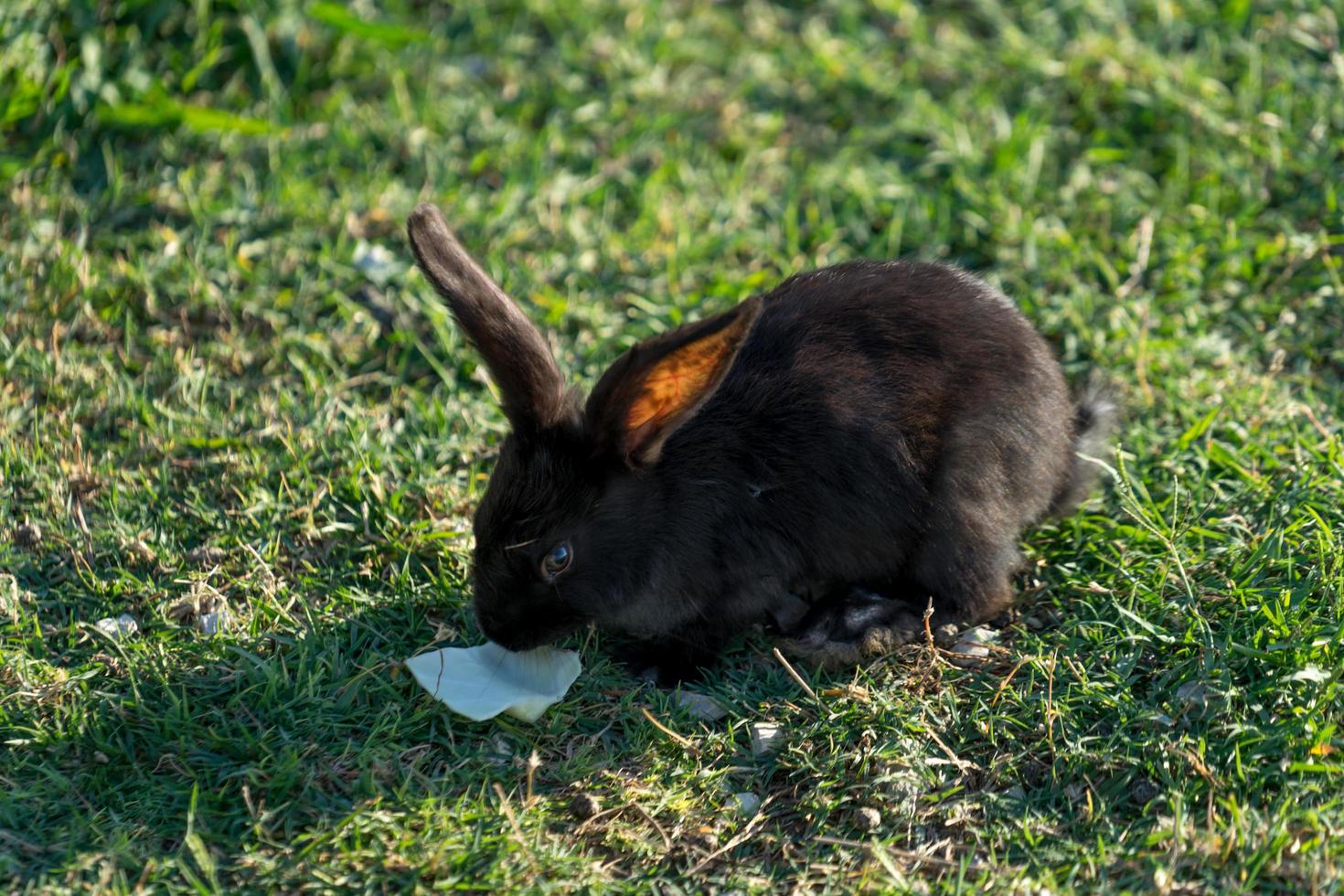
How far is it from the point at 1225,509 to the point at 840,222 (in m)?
2.23

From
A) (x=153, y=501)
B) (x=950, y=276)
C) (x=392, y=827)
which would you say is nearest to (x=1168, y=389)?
(x=950, y=276)

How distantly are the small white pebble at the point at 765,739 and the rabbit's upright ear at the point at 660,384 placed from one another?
90 centimetres

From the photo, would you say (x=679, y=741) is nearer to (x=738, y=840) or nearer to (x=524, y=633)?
(x=738, y=840)

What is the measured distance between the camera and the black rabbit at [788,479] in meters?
4.27

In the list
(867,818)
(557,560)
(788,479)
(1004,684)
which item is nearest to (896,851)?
(867,818)

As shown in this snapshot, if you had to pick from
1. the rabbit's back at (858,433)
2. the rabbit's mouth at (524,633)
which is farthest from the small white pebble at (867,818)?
the rabbit's mouth at (524,633)

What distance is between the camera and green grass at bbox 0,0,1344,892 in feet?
12.8

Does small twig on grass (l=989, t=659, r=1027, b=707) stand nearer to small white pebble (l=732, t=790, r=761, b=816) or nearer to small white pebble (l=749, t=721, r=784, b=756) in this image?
small white pebble (l=749, t=721, r=784, b=756)

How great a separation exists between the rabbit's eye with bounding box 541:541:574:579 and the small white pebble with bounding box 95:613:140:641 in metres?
1.40

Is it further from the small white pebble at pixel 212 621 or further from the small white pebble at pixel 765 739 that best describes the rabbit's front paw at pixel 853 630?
the small white pebble at pixel 212 621

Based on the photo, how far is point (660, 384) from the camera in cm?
403

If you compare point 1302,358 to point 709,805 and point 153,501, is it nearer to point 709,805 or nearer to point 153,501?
point 709,805

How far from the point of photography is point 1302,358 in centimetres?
557

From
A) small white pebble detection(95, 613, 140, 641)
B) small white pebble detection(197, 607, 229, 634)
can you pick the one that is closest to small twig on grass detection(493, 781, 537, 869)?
small white pebble detection(197, 607, 229, 634)
